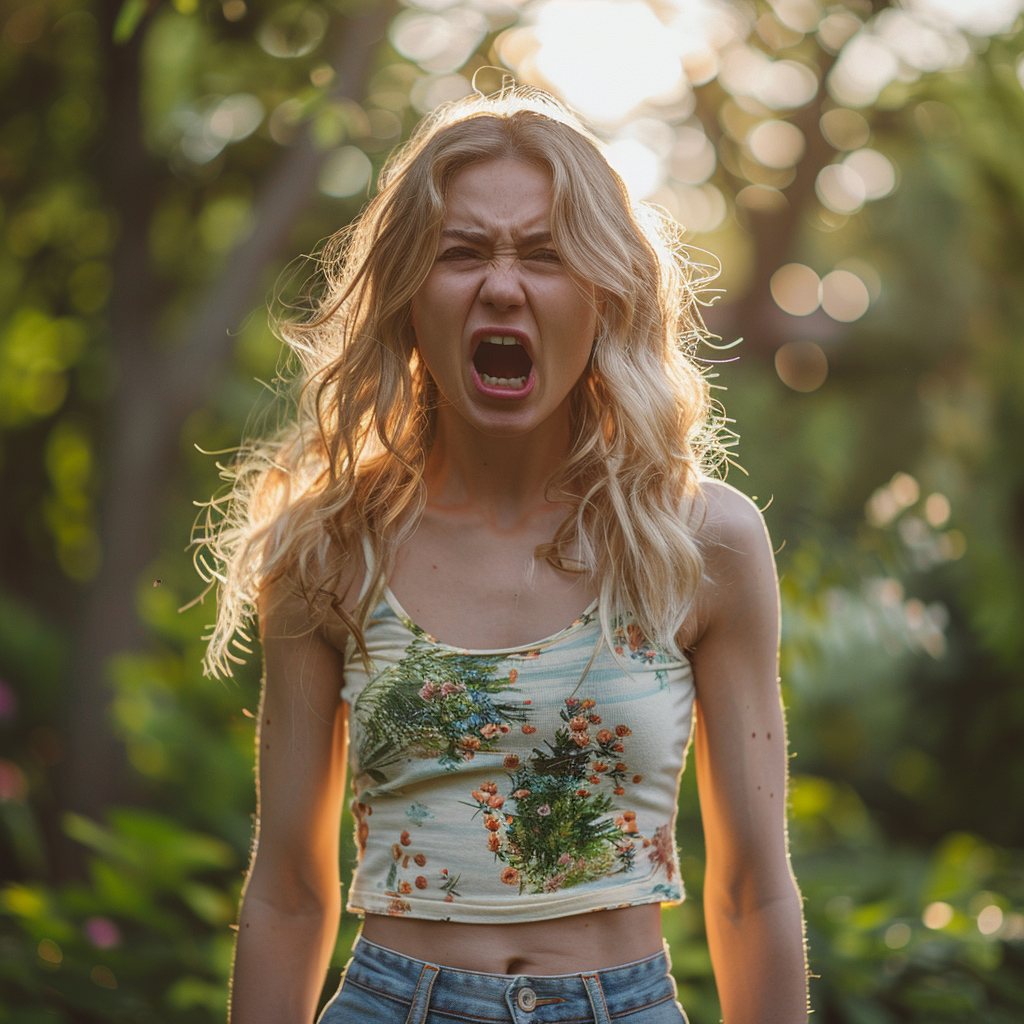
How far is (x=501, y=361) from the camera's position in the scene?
152 cm

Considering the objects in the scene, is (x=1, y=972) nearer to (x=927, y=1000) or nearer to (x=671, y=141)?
(x=927, y=1000)

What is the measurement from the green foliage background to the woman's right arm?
51 centimetres

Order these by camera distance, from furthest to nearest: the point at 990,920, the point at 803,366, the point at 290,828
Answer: the point at 803,366 < the point at 990,920 < the point at 290,828

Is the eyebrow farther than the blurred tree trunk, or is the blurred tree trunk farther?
the blurred tree trunk

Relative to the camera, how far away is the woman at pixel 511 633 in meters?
1.40

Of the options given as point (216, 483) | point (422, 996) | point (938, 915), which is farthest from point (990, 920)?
point (216, 483)

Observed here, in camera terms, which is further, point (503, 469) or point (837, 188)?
point (837, 188)

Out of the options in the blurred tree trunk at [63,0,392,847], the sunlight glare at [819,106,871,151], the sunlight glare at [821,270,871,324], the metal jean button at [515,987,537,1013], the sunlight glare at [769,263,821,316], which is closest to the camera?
the metal jean button at [515,987,537,1013]

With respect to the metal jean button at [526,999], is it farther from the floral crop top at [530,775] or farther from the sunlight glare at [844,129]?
the sunlight glare at [844,129]

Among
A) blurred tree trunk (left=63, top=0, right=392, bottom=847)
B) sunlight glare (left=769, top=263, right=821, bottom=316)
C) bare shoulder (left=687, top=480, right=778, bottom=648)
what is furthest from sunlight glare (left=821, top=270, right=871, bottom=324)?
bare shoulder (left=687, top=480, right=778, bottom=648)

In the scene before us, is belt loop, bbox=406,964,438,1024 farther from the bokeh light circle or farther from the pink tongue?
the bokeh light circle

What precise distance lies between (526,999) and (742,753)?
440 mm

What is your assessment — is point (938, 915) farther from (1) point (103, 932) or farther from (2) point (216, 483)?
(2) point (216, 483)

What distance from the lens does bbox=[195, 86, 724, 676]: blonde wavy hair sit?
4.86ft
